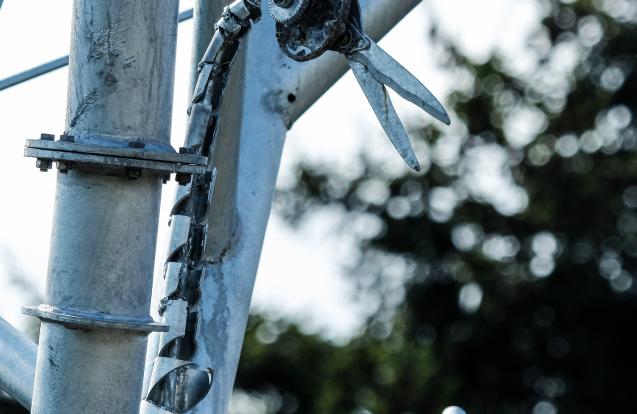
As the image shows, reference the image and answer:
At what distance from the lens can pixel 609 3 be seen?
24344mm

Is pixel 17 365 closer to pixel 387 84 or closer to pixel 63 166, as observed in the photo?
pixel 63 166

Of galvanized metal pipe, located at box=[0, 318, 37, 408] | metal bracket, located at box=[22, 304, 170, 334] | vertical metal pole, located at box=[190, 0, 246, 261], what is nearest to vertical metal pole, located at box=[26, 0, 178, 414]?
metal bracket, located at box=[22, 304, 170, 334]

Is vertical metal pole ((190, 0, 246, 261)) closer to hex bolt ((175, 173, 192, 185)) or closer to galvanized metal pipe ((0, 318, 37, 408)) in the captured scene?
galvanized metal pipe ((0, 318, 37, 408))

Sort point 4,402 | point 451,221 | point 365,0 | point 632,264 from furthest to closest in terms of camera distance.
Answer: point 451,221 < point 632,264 < point 4,402 < point 365,0

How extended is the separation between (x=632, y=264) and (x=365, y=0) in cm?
1987

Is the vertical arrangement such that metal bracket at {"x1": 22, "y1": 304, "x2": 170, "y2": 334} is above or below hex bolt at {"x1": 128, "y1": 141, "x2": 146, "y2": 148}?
below

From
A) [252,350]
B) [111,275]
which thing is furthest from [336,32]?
[252,350]

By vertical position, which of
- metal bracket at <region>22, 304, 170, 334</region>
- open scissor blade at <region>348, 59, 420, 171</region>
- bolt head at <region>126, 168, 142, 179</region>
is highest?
open scissor blade at <region>348, 59, 420, 171</region>

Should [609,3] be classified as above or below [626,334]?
above

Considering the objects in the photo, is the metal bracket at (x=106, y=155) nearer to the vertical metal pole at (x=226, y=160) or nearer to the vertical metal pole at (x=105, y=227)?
the vertical metal pole at (x=105, y=227)

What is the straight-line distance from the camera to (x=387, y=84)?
5.60ft

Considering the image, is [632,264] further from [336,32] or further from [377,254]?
[336,32]

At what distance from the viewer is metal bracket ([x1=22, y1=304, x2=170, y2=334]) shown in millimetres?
1797

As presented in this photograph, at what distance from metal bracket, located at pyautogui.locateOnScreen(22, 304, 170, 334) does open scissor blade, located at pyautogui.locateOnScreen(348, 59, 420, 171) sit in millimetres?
371
